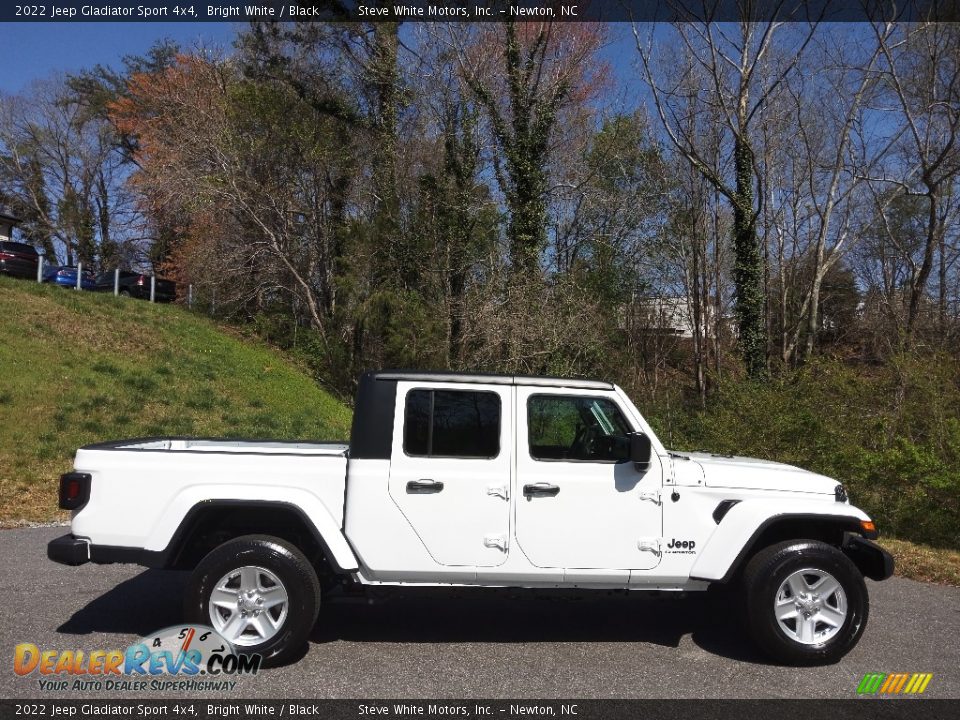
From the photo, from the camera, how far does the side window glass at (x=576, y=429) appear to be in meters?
5.32

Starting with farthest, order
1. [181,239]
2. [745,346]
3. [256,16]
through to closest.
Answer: [181,239] → [256,16] → [745,346]

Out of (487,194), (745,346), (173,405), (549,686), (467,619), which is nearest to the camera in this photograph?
(549,686)

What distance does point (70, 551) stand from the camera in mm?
4887

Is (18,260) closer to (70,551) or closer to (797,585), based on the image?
(70,551)

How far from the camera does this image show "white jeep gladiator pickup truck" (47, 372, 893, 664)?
195 inches

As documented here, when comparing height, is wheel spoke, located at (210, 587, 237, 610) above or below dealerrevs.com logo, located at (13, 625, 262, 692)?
above

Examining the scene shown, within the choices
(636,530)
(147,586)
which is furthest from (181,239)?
(636,530)

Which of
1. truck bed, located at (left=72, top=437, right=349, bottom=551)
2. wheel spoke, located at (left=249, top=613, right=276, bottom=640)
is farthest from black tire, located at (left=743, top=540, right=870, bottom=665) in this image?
wheel spoke, located at (left=249, top=613, right=276, bottom=640)

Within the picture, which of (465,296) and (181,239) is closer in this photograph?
(465,296)

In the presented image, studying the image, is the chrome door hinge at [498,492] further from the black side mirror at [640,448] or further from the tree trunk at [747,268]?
the tree trunk at [747,268]

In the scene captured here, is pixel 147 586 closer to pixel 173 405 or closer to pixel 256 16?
pixel 173 405

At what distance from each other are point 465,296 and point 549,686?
17740 mm

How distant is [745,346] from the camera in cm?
2105

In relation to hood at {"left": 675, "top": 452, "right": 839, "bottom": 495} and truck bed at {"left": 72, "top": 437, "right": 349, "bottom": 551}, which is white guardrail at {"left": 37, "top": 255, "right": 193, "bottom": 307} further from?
hood at {"left": 675, "top": 452, "right": 839, "bottom": 495}
